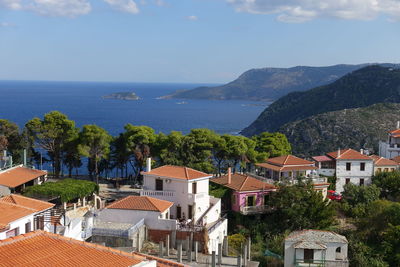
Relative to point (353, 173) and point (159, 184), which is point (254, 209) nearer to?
point (159, 184)

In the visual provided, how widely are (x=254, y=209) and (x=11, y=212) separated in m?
17.8

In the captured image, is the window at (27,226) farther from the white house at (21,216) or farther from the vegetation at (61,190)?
the vegetation at (61,190)

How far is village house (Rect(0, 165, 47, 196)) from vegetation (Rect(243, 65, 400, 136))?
9694cm

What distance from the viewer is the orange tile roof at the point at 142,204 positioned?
29.7 meters

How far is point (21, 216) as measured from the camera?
22.5m

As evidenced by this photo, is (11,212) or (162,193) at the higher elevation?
(11,212)

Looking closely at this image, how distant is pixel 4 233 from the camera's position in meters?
20.7

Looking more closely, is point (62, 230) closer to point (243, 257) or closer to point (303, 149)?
point (243, 257)

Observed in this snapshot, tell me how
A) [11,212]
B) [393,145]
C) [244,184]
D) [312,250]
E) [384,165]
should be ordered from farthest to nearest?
[393,145]
[384,165]
[244,184]
[312,250]
[11,212]

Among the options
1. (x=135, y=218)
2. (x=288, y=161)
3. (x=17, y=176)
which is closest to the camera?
(x=135, y=218)

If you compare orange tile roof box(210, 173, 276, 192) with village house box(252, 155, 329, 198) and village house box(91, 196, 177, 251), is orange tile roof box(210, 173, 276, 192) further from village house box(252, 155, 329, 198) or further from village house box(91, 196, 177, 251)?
village house box(91, 196, 177, 251)

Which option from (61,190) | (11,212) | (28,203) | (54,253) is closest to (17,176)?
(61,190)

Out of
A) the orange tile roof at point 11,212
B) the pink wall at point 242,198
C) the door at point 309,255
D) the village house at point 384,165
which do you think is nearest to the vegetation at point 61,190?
the orange tile roof at point 11,212

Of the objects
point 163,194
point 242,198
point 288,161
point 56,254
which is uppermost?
point 56,254
